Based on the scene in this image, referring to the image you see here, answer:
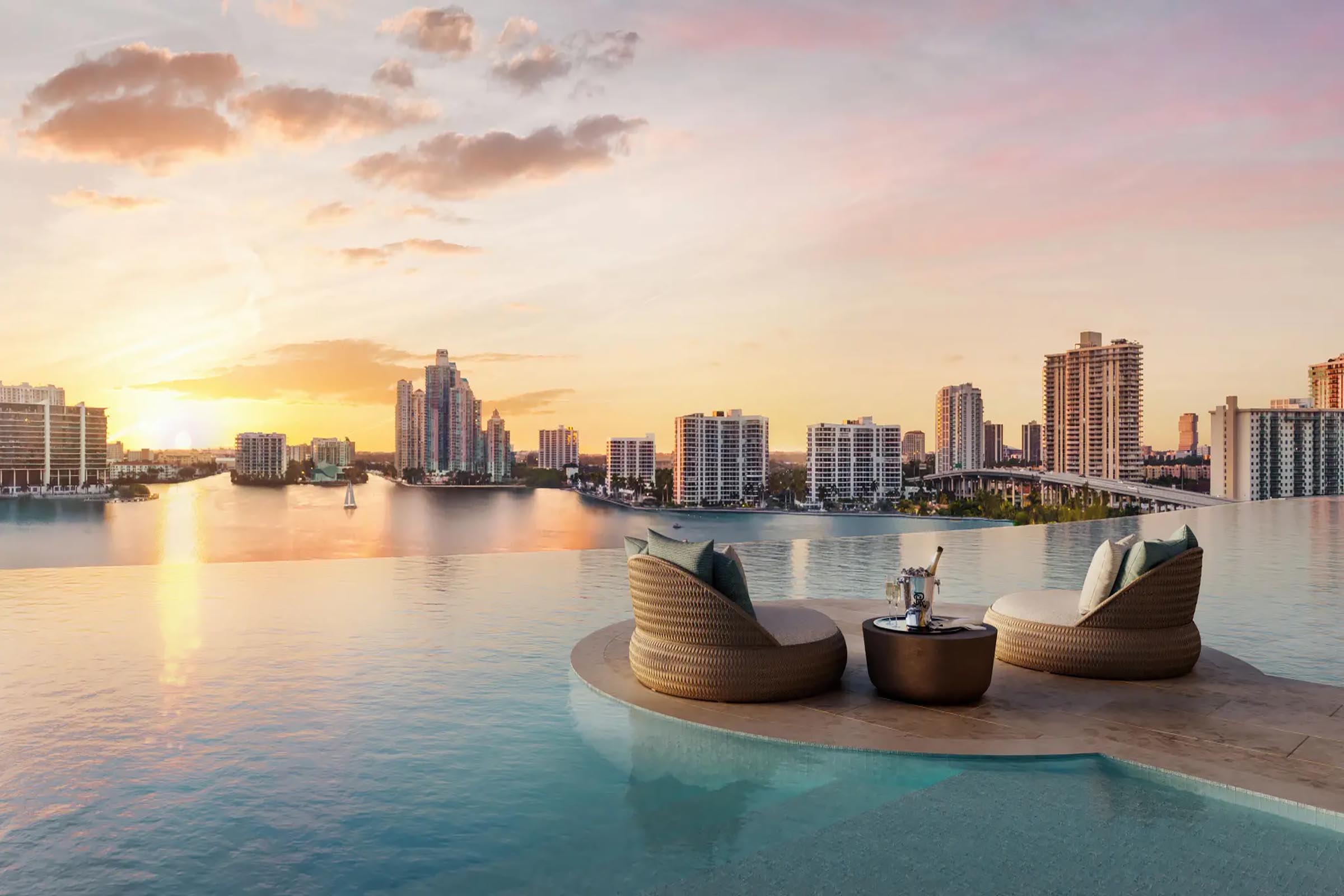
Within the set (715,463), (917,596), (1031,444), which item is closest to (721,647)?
(917,596)

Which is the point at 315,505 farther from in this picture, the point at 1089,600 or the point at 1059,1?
the point at 1089,600

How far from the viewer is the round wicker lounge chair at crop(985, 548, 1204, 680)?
4137mm

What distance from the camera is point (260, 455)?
162 feet

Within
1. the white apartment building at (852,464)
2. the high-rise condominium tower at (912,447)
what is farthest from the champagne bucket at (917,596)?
the high-rise condominium tower at (912,447)

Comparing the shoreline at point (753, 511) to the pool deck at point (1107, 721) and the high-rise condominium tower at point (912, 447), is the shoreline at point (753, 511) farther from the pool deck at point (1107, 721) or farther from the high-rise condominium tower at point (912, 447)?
the pool deck at point (1107, 721)

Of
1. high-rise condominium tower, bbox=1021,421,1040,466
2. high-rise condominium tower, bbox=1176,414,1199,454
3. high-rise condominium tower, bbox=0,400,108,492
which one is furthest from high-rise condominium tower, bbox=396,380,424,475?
high-rise condominium tower, bbox=1176,414,1199,454

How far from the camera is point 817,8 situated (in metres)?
14.5

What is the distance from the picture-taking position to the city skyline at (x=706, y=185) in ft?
52.3

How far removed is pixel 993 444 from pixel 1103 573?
2487 inches

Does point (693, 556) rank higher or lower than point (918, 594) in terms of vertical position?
higher

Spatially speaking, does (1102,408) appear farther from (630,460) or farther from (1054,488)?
(630,460)

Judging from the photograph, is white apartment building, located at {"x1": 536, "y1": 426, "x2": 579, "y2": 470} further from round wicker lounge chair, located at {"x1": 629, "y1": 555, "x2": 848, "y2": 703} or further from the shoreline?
round wicker lounge chair, located at {"x1": 629, "y1": 555, "x2": 848, "y2": 703}

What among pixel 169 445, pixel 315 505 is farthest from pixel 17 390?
pixel 315 505

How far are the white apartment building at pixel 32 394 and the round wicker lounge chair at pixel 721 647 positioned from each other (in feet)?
122
